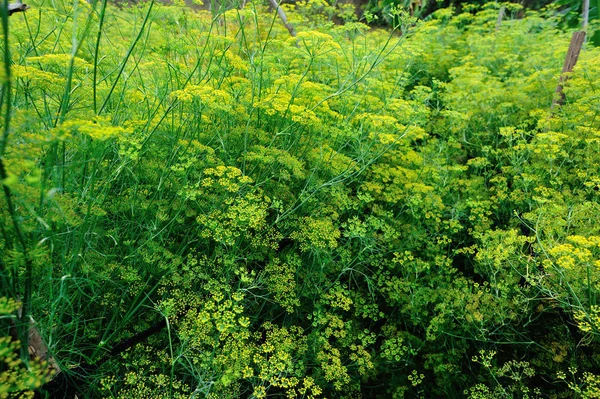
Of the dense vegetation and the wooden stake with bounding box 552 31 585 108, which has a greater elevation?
the wooden stake with bounding box 552 31 585 108

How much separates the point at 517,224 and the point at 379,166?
150 centimetres

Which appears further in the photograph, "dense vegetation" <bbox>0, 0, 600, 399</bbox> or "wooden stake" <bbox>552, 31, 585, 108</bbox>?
"wooden stake" <bbox>552, 31, 585, 108</bbox>

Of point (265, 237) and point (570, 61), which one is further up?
point (570, 61)

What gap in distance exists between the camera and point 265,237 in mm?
3322

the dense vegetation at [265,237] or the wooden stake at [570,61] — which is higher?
the wooden stake at [570,61]

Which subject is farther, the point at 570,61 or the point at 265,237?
the point at 570,61

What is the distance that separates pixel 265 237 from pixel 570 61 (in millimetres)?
4121

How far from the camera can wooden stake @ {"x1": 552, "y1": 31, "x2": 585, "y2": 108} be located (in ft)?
15.3

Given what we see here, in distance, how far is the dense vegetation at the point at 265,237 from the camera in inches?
97.4

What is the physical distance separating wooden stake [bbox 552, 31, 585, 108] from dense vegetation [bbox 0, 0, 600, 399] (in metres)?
0.10

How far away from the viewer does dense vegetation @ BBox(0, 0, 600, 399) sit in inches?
97.4

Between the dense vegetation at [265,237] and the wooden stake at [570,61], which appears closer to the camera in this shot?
the dense vegetation at [265,237]

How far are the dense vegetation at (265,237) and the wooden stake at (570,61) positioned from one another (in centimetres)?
10

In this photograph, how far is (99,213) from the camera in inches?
89.0
